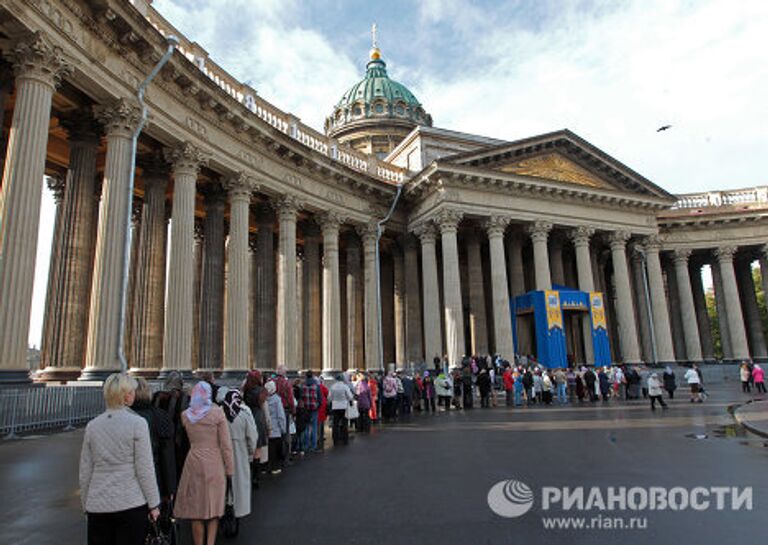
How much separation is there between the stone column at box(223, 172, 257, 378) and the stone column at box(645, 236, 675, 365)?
2465 cm

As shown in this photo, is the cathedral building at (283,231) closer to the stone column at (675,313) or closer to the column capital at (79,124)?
the column capital at (79,124)

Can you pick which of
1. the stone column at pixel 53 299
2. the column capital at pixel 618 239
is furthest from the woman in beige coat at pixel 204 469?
the column capital at pixel 618 239

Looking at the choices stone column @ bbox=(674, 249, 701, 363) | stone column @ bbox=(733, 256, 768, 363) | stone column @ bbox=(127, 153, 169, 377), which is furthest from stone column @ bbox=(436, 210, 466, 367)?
stone column @ bbox=(733, 256, 768, 363)

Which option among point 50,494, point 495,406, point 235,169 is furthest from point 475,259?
point 50,494

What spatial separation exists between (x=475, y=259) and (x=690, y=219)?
1775cm

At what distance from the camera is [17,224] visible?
11.5 metres

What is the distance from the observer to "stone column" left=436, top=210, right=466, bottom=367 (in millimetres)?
24719

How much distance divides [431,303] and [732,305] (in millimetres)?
22444

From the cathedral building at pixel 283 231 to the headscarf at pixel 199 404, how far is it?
8.85 m

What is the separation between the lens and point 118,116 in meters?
15.0

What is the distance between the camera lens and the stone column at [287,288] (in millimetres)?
21469

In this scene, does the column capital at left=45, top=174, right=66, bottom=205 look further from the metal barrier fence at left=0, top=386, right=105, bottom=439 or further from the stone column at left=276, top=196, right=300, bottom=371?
the metal barrier fence at left=0, top=386, right=105, bottom=439

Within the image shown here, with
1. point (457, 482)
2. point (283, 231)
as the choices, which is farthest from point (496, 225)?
point (457, 482)

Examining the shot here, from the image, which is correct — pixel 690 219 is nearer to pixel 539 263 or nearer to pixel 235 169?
pixel 539 263
